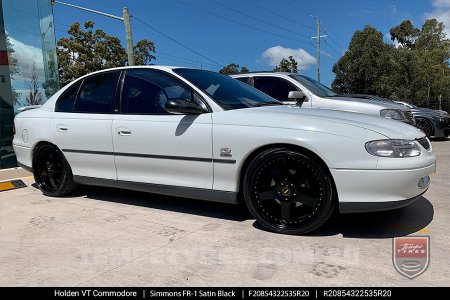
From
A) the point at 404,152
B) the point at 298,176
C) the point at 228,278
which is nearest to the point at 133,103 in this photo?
the point at 298,176

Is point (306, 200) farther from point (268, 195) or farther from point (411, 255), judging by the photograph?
point (411, 255)

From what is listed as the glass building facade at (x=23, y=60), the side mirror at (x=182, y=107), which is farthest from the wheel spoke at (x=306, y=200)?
the glass building facade at (x=23, y=60)

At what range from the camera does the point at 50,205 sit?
4.73 m

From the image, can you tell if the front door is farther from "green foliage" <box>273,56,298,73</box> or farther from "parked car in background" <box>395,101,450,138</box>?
"green foliage" <box>273,56,298,73</box>

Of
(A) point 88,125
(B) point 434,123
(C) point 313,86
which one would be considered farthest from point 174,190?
(B) point 434,123

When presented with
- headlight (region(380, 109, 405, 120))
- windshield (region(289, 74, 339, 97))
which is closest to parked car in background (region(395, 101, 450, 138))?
headlight (region(380, 109, 405, 120))

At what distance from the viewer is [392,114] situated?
6996mm

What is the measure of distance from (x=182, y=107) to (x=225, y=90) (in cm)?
69

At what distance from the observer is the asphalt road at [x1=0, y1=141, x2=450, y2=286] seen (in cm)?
271

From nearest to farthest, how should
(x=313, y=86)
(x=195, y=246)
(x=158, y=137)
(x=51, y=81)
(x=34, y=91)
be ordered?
(x=195, y=246) < (x=158, y=137) < (x=313, y=86) < (x=34, y=91) < (x=51, y=81)

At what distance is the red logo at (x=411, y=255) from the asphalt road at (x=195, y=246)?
52mm

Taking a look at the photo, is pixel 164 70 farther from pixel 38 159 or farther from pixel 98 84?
pixel 38 159

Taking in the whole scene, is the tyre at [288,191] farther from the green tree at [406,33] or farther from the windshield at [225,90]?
the green tree at [406,33]

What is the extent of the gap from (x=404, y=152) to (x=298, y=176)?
2.80ft
